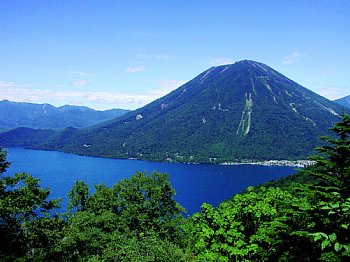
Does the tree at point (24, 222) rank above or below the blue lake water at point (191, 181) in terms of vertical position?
above

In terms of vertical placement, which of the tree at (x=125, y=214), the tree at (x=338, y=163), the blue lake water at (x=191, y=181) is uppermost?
the tree at (x=338, y=163)

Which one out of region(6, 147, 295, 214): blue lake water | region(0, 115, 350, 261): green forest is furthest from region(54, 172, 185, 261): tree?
region(6, 147, 295, 214): blue lake water

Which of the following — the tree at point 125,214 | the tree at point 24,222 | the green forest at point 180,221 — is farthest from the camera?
the tree at point 125,214

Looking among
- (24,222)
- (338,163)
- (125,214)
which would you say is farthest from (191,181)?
(338,163)

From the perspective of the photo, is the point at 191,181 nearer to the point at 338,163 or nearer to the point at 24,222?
the point at 24,222

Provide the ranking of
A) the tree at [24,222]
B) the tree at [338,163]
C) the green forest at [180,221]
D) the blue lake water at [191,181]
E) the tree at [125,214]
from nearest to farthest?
1. the green forest at [180,221]
2. the tree at [338,163]
3. the tree at [24,222]
4. the tree at [125,214]
5. the blue lake water at [191,181]

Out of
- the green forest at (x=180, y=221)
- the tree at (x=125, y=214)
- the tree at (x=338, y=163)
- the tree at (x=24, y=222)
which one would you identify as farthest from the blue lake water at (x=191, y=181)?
the tree at (x=338, y=163)

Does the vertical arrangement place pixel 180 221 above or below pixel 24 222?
below

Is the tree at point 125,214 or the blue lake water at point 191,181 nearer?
the tree at point 125,214

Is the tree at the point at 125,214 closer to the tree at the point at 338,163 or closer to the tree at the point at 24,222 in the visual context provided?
the tree at the point at 24,222
